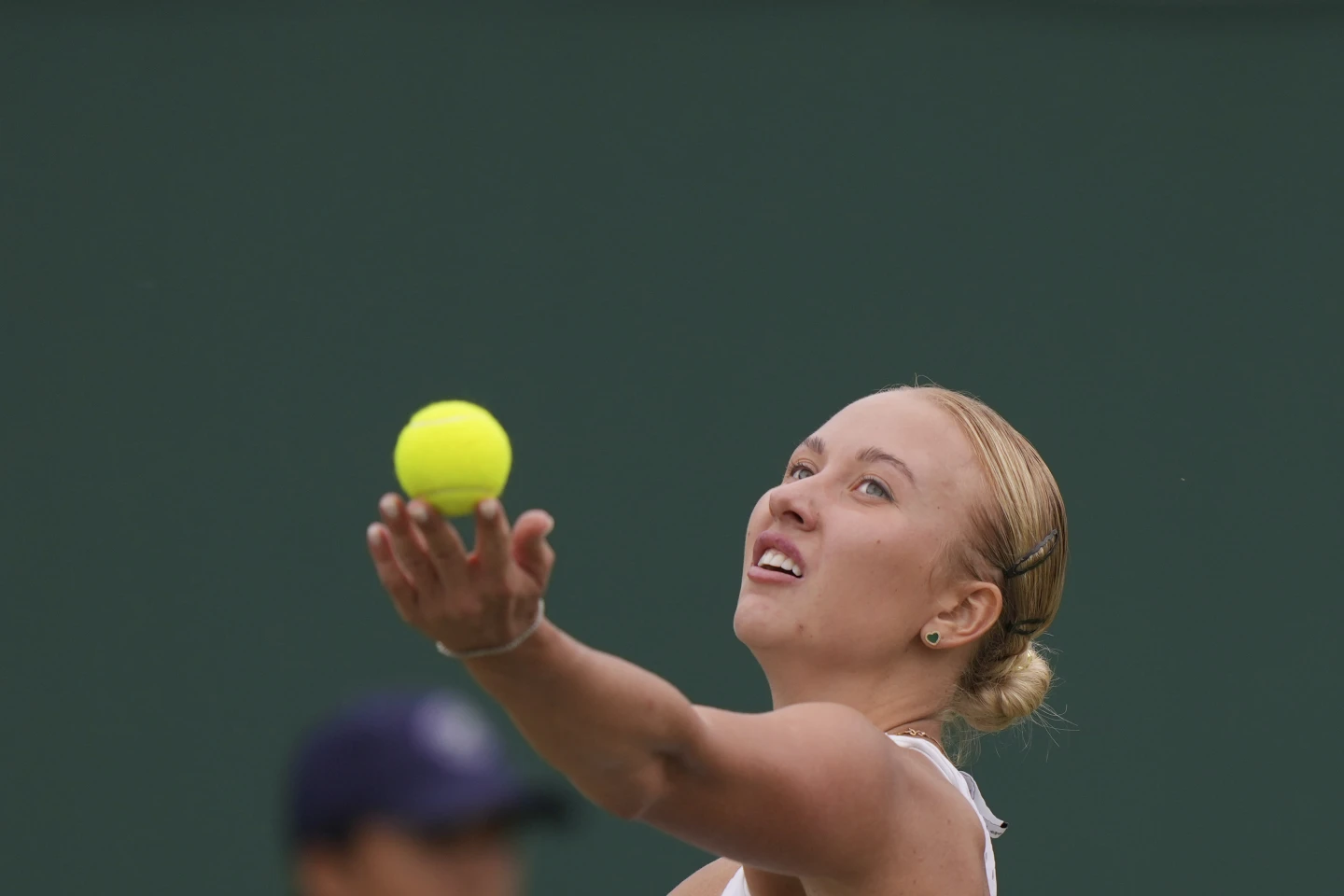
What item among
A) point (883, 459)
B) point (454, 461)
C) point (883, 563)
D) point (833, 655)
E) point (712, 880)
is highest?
point (454, 461)

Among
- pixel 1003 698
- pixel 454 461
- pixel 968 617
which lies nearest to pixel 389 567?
pixel 454 461

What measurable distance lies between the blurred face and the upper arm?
534mm

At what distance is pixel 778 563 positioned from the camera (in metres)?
2.07

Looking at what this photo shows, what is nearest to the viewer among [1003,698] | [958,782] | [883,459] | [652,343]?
[958,782]

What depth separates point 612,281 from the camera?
165 inches

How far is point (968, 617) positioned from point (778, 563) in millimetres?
256

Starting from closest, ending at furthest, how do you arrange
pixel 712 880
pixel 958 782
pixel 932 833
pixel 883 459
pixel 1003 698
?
pixel 932 833 < pixel 958 782 < pixel 883 459 < pixel 1003 698 < pixel 712 880

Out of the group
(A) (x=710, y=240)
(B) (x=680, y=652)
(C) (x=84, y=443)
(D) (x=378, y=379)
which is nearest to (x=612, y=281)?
(A) (x=710, y=240)

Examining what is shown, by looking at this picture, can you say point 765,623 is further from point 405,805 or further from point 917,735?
point 405,805

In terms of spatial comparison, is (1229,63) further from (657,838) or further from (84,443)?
(84,443)

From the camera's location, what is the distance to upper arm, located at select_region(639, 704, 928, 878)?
154 cm

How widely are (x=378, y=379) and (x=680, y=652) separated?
98 cm

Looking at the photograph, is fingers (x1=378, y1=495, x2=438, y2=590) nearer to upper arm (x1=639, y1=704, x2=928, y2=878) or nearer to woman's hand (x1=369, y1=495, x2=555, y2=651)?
woman's hand (x1=369, y1=495, x2=555, y2=651)

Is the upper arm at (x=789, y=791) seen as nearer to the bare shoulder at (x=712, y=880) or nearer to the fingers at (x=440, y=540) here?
the fingers at (x=440, y=540)
